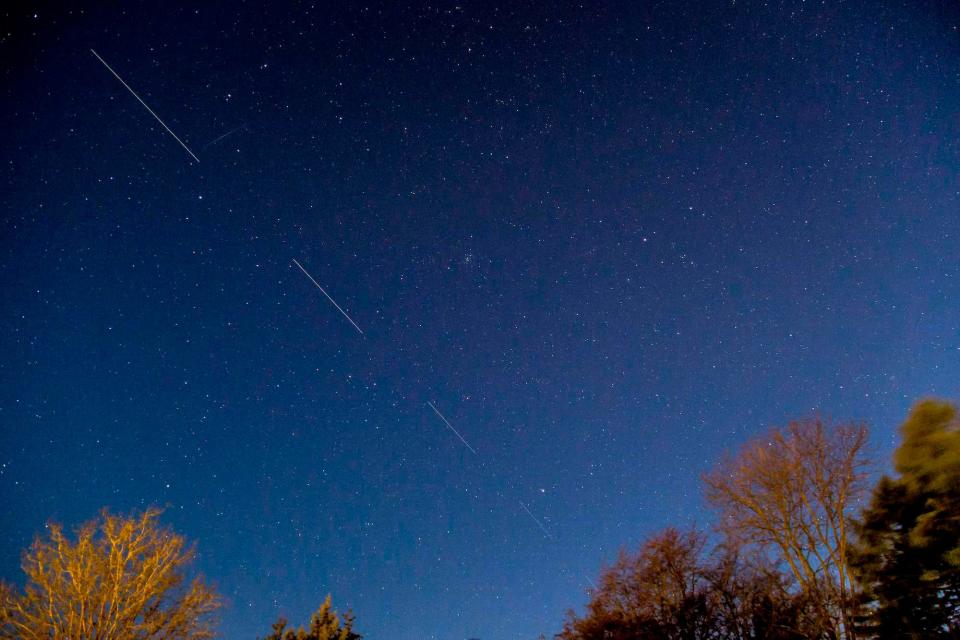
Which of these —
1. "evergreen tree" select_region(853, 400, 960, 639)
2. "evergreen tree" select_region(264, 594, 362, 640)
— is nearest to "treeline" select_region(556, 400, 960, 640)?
"evergreen tree" select_region(853, 400, 960, 639)

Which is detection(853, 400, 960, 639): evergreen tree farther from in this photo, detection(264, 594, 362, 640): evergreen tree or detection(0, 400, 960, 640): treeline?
detection(264, 594, 362, 640): evergreen tree

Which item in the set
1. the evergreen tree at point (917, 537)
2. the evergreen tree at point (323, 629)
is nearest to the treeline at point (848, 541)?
the evergreen tree at point (917, 537)

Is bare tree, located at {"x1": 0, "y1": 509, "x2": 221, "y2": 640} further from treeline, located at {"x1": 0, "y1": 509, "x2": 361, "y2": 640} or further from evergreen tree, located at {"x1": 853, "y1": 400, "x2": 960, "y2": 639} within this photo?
evergreen tree, located at {"x1": 853, "y1": 400, "x2": 960, "y2": 639}

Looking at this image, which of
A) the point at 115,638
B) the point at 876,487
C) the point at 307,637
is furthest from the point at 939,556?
the point at 115,638

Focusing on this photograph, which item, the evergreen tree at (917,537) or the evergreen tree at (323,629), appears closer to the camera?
the evergreen tree at (323,629)

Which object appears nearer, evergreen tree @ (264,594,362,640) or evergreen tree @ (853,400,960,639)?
evergreen tree @ (264,594,362,640)

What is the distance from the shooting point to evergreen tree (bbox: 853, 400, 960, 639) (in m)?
16.0

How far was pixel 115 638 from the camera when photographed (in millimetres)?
18812

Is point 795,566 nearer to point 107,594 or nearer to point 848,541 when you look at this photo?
point 848,541

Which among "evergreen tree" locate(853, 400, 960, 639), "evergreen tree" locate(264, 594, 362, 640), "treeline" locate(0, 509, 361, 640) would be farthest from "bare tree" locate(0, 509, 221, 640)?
"evergreen tree" locate(853, 400, 960, 639)

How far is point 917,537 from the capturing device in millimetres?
16984

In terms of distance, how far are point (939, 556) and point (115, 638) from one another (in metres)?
30.6

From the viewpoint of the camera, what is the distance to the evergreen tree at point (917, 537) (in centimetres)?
1597

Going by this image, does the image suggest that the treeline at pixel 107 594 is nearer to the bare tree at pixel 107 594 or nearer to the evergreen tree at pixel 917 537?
the bare tree at pixel 107 594
